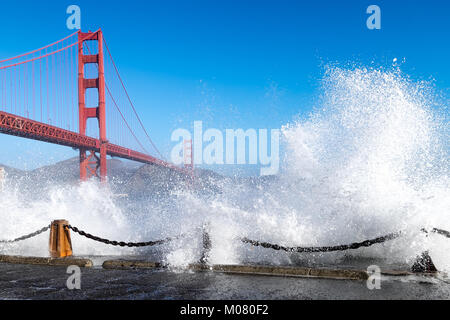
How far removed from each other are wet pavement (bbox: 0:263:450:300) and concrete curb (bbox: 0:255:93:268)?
790mm

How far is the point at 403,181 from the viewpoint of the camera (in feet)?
32.8

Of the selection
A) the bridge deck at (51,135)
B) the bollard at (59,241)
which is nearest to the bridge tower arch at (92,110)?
the bridge deck at (51,135)

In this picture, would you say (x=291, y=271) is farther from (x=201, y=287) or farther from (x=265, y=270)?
(x=201, y=287)

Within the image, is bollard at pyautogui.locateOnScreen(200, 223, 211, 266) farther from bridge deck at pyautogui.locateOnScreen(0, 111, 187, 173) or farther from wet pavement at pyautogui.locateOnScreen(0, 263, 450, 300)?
bridge deck at pyautogui.locateOnScreen(0, 111, 187, 173)

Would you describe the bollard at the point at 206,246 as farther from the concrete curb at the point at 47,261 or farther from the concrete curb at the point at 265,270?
the concrete curb at the point at 47,261

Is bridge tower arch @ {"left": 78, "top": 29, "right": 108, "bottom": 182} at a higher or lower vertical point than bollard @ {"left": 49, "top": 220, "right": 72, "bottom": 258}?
higher

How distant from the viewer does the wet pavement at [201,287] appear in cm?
468

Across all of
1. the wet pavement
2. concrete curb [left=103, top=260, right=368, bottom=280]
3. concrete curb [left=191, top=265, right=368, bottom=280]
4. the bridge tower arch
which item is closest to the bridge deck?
the bridge tower arch

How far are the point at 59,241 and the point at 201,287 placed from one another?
408 cm

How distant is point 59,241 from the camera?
7965mm

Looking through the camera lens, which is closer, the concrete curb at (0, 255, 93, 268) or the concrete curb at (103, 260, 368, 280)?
the concrete curb at (103, 260, 368, 280)

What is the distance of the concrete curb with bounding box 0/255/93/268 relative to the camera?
711cm

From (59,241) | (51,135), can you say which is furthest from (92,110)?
(59,241)
